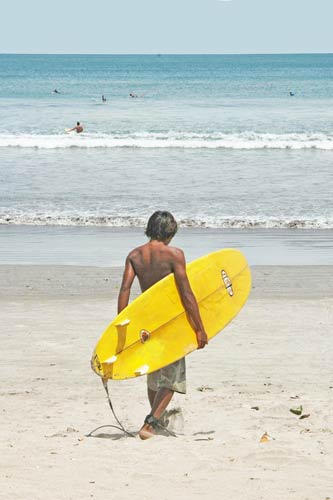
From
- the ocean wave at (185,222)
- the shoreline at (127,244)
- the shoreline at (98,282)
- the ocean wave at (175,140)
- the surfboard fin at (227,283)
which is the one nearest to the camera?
the surfboard fin at (227,283)

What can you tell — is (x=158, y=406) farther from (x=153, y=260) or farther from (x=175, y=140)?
(x=175, y=140)

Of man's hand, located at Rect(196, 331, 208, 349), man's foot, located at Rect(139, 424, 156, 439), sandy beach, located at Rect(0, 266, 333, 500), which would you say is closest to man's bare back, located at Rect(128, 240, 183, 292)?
man's hand, located at Rect(196, 331, 208, 349)

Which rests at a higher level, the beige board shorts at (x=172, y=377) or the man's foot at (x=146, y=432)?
the beige board shorts at (x=172, y=377)

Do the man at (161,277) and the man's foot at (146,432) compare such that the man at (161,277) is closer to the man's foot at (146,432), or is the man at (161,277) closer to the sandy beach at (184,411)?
the man's foot at (146,432)

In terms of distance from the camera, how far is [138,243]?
1420 cm

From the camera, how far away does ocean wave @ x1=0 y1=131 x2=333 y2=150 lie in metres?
31.9

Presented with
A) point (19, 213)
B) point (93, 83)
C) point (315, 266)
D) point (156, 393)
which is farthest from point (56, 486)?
point (93, 83)

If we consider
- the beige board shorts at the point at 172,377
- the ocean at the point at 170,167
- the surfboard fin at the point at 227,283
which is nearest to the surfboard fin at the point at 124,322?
the beige board shorts at the point at 172,377

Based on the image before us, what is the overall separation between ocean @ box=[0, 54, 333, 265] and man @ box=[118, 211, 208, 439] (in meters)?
6.83

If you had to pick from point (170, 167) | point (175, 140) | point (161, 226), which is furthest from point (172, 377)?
point (175, 140)

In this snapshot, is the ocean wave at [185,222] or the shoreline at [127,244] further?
the ocean wave at [185,222]

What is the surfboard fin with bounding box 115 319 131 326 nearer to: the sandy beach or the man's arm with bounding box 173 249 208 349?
the man's arm with bounding box 173 249 208 349

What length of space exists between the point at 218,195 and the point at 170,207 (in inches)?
64.2

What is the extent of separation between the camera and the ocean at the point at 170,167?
16.3 metres
